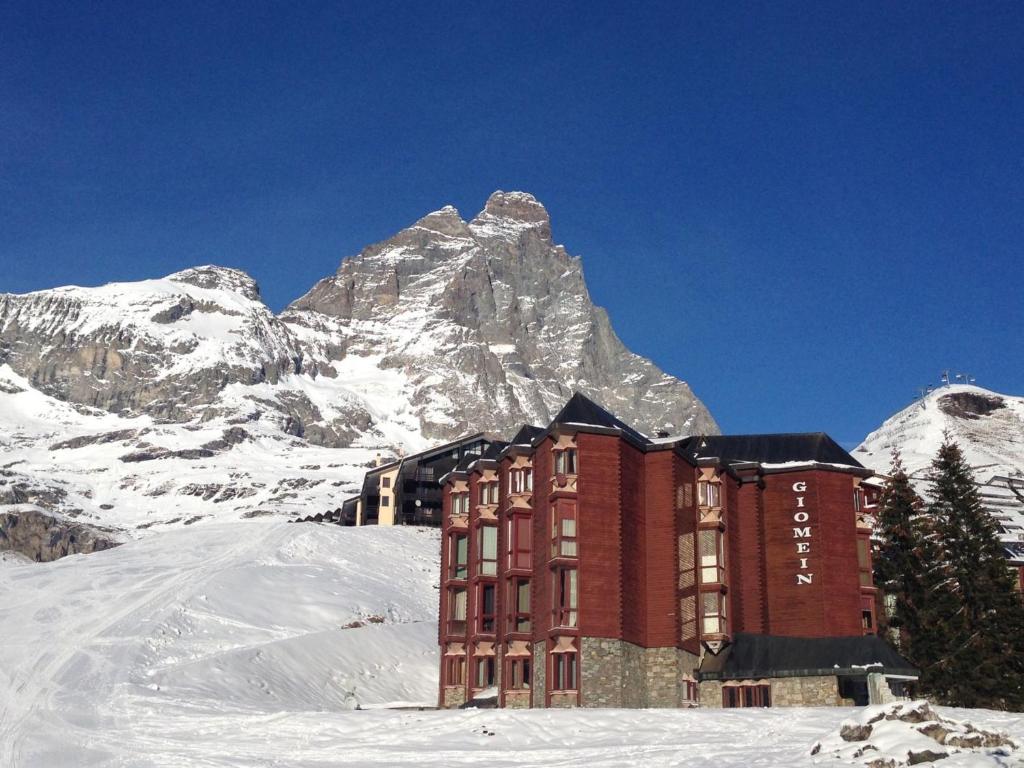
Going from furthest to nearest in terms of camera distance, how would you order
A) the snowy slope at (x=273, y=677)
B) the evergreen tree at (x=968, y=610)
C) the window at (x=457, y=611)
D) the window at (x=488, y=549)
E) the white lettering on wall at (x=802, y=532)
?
the window at (x=457, y=611) < the window at (x=488, y=549) < the white lettering on wall at (x=802, y=532) < the evergreen tree at (x=968, y=610) < the snowy slope at (x=273, y=677)

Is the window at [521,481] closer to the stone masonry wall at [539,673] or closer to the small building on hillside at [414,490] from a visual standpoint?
the stone masonry wall at [539,673]

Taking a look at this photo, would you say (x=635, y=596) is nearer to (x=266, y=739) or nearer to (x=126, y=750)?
(x=266, y=739)

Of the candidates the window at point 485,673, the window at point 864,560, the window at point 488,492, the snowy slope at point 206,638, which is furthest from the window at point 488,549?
the window at point 864,560

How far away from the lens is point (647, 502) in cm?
6234

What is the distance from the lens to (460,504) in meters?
68.4

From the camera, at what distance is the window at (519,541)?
201 feet

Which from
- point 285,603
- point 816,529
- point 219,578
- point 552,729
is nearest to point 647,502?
point 816,529

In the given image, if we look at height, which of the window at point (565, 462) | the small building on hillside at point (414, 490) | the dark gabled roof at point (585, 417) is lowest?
the window at point (565, 462)

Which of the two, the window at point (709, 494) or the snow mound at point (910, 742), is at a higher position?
the window at point (709, 494)

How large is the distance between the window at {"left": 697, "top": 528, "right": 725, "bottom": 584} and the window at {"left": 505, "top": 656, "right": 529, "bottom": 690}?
387 inches

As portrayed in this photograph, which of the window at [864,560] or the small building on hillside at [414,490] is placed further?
the small building on hillside at [414,490]

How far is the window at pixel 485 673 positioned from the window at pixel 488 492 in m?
7.96

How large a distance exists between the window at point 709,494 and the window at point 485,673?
43.4ft

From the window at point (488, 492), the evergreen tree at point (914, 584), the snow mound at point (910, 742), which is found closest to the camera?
the snow mound at point (910, 742)
